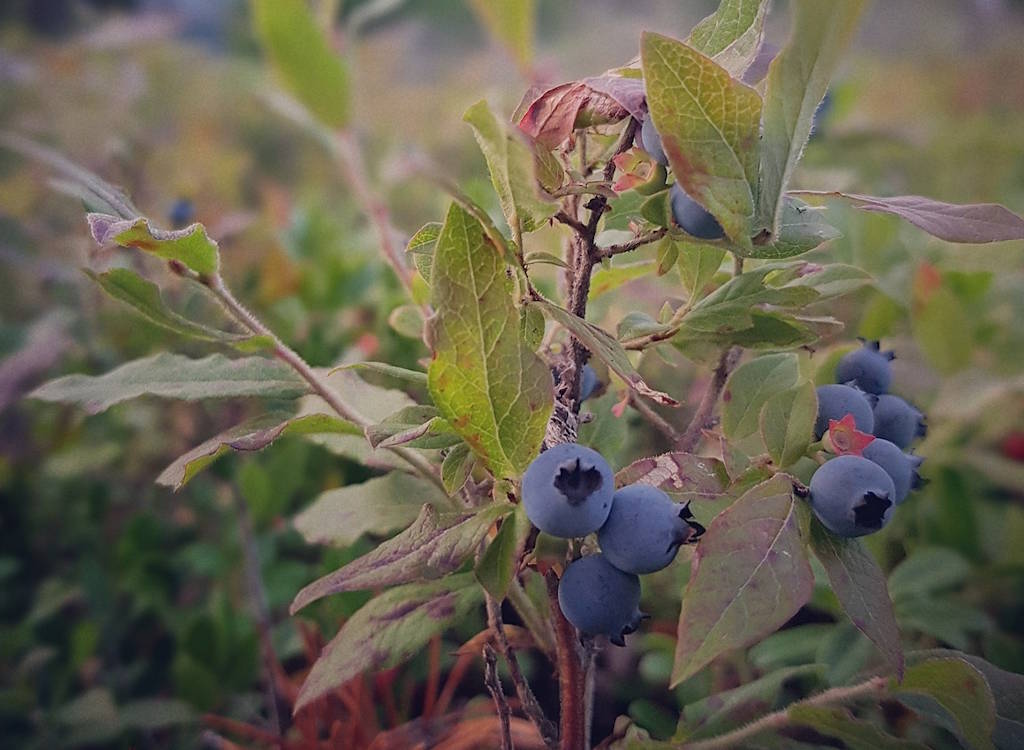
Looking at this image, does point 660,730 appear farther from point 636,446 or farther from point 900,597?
point 636,446

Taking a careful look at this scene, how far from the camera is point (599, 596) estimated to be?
0.45 m

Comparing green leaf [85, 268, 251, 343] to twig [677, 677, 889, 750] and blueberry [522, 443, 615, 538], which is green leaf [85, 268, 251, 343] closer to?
→ blueberry [522, 443, 615, 538]

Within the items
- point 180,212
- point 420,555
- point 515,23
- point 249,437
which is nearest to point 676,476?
point 420,555

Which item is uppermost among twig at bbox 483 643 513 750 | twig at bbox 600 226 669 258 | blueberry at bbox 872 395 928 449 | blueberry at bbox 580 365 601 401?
twig at bbox 600 226 669 258

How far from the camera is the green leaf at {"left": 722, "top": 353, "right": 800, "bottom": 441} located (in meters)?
0.58

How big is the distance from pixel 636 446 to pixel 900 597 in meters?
0.53

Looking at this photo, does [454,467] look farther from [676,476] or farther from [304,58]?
[304,58]

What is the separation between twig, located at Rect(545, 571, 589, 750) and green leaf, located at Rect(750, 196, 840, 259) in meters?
0.27

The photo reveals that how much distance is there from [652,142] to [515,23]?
1.50 feet

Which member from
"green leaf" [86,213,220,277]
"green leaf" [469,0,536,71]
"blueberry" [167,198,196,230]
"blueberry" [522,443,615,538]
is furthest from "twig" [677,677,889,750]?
"blueberry" [167,198,196,230]

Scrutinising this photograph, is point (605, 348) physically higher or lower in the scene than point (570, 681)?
higher

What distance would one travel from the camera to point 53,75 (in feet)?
8.13

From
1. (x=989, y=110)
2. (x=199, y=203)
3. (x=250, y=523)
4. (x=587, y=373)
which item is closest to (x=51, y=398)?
(x=587, y=373)

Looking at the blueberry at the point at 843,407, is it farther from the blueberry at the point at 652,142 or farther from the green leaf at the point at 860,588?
the blueberry at the point at 652,142
